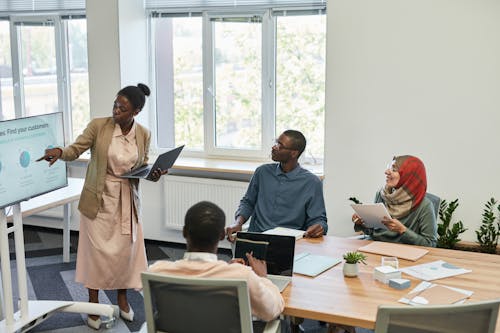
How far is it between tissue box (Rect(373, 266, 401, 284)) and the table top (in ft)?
7.60

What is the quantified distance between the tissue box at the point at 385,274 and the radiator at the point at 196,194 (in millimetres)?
2508

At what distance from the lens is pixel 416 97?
4.50m

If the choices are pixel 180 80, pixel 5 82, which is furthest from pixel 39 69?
pixel 180 80

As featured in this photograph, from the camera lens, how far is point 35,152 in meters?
3.77

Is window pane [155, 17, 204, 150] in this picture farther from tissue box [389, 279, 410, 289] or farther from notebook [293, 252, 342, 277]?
tissue box [389, 279, 410, 289]

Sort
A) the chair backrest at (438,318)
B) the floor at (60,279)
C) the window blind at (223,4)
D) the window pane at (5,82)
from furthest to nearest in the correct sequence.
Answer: the window pane at (5,82), the window blind at (223,4), the floor at (60,279), the chair backrest at (438,318)

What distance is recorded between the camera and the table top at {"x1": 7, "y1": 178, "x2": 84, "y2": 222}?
4.17m

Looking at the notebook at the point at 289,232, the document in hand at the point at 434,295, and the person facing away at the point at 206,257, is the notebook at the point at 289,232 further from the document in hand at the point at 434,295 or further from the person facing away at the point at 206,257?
the person facing away at the point at 206,257

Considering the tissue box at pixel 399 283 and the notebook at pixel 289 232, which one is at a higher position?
the notebook at pixel 289 232

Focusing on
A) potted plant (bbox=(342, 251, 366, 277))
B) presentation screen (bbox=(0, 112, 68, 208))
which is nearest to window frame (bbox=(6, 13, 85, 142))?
presentation screen (bbox=(0, 112, 68, 208))

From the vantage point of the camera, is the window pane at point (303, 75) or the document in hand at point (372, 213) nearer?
the document in hand at point (372, 213)

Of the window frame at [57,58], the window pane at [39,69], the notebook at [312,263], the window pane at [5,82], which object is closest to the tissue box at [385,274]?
the notebook at [312,263]

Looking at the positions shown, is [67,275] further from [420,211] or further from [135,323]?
[420,211]

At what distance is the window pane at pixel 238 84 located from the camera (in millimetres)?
5418
